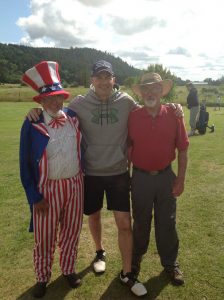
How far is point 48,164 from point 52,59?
137971 mm

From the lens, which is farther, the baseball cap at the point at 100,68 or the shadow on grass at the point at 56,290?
the shadow on grass at the point at 56,290

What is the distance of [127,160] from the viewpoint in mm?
3994

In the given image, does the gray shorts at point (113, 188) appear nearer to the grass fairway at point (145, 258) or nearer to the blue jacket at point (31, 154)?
the blue jacket at point (31, 154)

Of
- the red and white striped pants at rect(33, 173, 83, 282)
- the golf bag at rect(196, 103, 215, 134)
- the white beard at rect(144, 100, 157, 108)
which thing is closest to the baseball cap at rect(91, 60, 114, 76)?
the white beard at rect(144, 100, 157, 108)

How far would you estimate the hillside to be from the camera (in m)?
95.8

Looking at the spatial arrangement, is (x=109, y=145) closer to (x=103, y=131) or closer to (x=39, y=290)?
(x=103, y=131)

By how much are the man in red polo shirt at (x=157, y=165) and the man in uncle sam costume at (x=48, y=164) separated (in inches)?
24.3

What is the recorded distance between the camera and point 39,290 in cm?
384

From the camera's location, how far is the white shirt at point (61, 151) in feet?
11.6

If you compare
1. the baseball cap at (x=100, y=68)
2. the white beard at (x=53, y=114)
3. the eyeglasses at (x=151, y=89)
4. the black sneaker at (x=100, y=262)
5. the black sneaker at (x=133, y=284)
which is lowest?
the black sneaker at (x=100, y=262)

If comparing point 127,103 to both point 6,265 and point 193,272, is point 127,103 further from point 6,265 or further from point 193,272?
point 6,265

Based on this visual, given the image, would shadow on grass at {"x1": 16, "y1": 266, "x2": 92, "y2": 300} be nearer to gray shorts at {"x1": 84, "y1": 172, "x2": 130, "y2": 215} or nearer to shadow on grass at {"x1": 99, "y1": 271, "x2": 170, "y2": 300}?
shadow on grass at {"x1": 99, "y1": 271, "x2": 170, "y2": 300}

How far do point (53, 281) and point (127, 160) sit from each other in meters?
1.59

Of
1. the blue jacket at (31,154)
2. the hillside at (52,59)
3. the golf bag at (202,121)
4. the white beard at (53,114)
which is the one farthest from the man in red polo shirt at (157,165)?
the hillside at (52,59)
